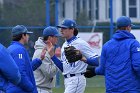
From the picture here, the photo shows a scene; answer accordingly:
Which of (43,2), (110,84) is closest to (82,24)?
(43,2)

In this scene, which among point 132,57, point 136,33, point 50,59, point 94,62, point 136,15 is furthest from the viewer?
point 136,15

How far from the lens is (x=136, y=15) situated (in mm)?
32781

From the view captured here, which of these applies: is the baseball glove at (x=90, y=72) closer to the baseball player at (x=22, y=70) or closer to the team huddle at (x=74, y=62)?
the team huddle at (x=74, y=62)

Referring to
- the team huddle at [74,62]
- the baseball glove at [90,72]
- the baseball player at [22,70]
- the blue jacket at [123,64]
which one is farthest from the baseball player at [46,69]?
the blue jacket at [123,64]

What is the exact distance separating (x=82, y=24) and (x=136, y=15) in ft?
36.0

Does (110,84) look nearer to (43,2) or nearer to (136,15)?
(43,2)

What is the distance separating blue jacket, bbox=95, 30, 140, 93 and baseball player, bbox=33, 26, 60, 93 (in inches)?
67.1

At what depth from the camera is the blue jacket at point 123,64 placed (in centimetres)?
764

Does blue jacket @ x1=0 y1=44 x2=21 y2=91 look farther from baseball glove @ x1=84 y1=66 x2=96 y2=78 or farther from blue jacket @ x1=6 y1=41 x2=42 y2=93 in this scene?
baseball glove @ x1=84 y1=66 x2=96 y2=78

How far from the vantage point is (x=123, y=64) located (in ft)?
25.2

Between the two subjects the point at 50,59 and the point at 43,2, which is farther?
the point at 43,2

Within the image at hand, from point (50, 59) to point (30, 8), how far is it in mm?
13145

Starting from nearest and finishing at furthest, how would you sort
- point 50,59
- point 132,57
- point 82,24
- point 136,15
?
point 132,57 → point 50,59 → point 82,24 → point 136,15

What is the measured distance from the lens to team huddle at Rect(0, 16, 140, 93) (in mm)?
7660
